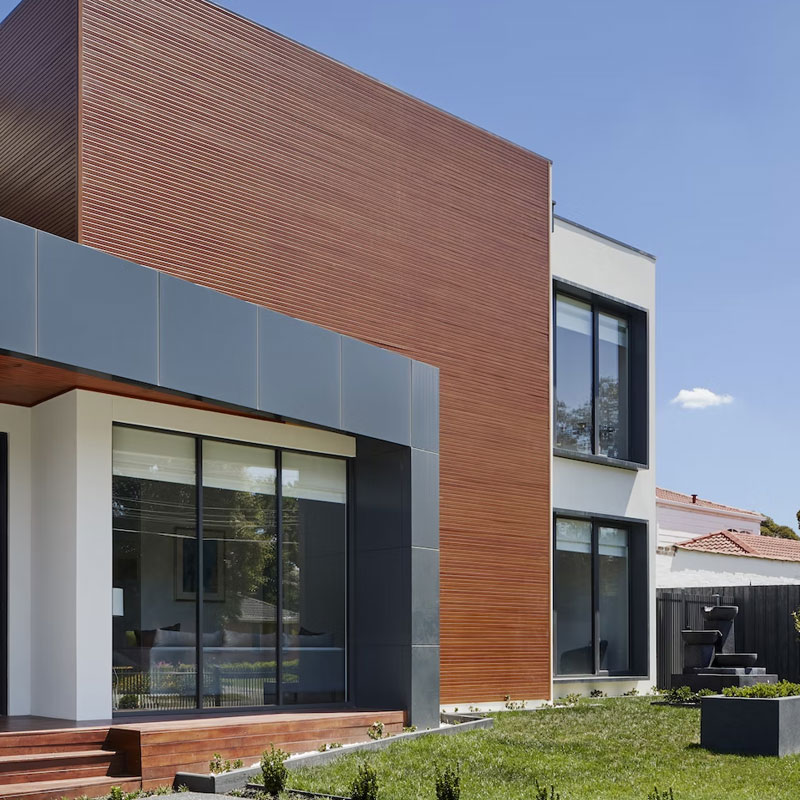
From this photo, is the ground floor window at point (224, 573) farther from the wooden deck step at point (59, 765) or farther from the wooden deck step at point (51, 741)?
the wooden deck step at point (59, 765)

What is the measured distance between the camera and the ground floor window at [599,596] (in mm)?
20500

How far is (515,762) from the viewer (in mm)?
12578

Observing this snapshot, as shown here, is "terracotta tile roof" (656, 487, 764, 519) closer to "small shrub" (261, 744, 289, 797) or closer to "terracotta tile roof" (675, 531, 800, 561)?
"terracotta tile roof" (675, 531, 800, 561)

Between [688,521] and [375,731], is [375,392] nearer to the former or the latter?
[375,731]

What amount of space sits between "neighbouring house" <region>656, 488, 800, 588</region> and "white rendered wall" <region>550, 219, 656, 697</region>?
6813mm

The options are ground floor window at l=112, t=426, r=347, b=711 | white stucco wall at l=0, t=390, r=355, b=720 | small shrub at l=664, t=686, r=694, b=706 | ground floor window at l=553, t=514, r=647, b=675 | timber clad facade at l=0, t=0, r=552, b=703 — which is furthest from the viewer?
ground floor window at l=553, t=514, r=647, b=675

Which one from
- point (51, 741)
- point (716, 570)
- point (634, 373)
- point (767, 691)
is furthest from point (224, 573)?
point (716, 570)

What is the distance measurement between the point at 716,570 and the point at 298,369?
20427 mm

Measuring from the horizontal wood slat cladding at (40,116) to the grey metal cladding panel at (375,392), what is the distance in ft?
13.0

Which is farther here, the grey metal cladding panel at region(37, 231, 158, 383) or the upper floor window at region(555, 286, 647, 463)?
the upper floor window at region(555, 286, 647, 463)

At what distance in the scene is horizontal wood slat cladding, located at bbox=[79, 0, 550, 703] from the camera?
47.4 ft

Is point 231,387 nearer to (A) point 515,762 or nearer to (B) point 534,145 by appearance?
(A) point 515,762

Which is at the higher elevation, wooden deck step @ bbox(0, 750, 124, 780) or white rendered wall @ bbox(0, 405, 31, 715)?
white rendered wall @ bbox(0, 405, 31, 715)

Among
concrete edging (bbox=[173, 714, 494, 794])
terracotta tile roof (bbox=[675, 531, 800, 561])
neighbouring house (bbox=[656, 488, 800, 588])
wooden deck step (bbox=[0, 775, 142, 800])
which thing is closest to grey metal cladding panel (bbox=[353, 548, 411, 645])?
concrete edging (bbox=[173, 714, 494, 794])
